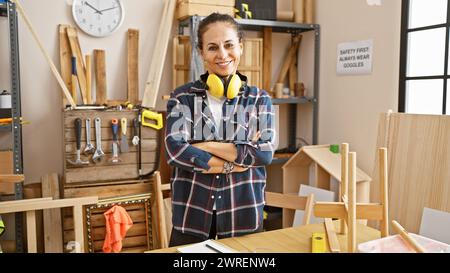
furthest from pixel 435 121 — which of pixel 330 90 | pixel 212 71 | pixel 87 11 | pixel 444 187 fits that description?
pixel 87 11

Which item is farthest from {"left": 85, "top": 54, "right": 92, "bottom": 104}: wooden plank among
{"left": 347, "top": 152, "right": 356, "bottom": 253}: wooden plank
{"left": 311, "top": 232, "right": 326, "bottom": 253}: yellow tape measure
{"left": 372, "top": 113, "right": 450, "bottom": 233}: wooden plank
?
{"left": 347, "top": 152, "right": 356, "bottom": 253}: wooden plank

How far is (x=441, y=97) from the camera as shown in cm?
247

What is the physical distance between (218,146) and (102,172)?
1326mm

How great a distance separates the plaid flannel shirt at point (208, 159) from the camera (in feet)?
4.82

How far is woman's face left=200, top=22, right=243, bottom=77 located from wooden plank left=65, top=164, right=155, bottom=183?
4.45 feet

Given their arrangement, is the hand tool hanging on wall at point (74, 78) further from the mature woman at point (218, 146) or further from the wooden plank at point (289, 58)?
the wooden plank at point (289, 58)

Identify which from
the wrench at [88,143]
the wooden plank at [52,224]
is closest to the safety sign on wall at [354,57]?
the wrench at [88,143]

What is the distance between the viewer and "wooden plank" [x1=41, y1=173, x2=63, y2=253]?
8.42ft

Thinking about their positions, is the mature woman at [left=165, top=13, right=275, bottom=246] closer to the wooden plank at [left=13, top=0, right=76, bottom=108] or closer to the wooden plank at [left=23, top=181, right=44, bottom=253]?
the wooden plank at [left=13, top=0, right=76, bottom=108]

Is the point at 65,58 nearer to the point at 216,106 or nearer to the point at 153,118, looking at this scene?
the point at 153,118

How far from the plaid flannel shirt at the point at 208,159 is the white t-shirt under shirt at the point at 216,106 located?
0.05ft

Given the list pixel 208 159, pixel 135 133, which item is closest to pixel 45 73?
pixel 135 133

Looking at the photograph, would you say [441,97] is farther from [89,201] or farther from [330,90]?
[89,201]

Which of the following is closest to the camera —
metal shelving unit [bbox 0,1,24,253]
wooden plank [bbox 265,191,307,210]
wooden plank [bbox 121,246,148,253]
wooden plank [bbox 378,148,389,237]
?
wooden plank [bbox 378,148,389,237]
